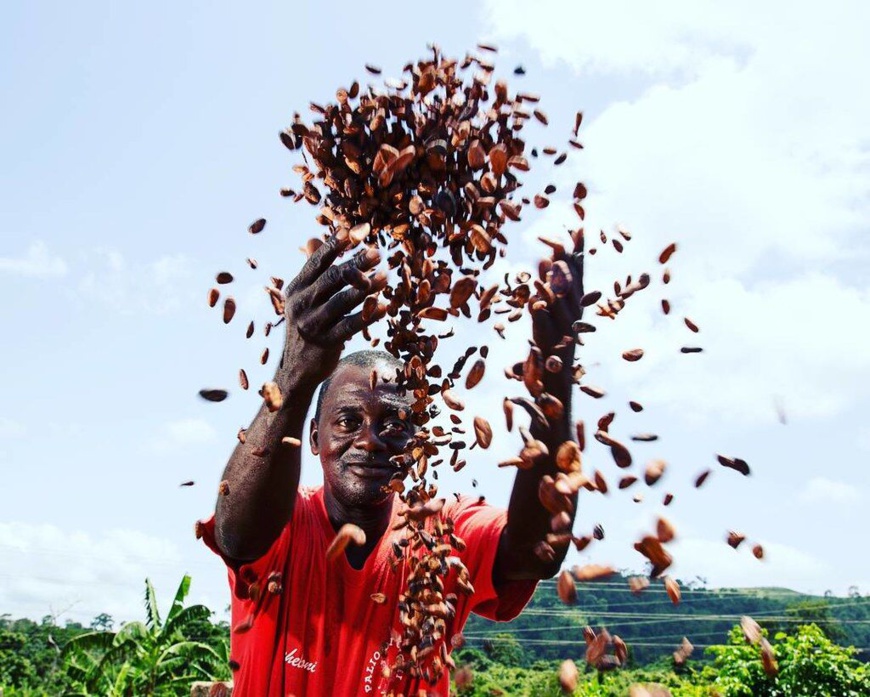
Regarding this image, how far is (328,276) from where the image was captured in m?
2.32

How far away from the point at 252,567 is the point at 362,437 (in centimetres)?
54

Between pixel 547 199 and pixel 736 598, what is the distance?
3030 inches

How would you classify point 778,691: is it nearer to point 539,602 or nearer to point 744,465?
point 744,465

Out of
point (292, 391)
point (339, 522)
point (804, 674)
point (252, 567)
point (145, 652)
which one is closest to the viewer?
point (292, 391)

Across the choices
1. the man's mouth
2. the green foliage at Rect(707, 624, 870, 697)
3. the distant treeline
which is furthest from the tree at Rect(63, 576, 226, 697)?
the distant treeline

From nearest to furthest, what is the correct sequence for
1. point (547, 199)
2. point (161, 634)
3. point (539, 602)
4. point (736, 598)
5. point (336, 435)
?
point (547, 199) → point (336, 435) → point (161, 634) → point (539, 602) → point (736, 598)

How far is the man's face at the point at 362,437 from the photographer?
283cm

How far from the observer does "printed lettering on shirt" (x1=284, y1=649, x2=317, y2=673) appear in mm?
2684

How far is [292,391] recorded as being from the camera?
2.41m

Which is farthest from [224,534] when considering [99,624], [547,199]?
[99,624]

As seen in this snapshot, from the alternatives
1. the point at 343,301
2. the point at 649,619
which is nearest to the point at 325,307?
the point at 343,301

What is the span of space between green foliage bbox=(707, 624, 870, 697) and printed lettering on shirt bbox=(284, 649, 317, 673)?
18.2m

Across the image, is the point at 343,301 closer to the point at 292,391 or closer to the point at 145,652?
the point at 292,391

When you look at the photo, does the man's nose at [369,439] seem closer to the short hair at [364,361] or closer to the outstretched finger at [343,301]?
the short hair at [364,361]
